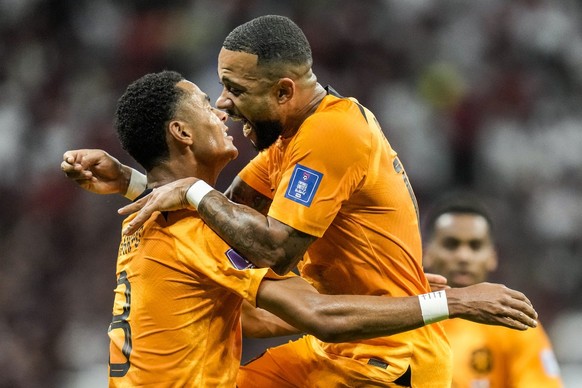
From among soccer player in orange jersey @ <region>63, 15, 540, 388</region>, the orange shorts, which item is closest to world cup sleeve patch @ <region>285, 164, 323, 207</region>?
soccer player in orange jersey @ <region>63, 15, 540, 388</region>

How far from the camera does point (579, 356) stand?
9.20 m

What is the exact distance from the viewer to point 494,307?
13.0ft

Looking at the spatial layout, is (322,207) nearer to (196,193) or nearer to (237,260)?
(237,260)

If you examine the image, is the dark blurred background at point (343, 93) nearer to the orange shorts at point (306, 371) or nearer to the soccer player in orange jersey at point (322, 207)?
the orange shorts at point (306, 371)


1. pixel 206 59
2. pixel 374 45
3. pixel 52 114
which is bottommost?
pixel 52 114

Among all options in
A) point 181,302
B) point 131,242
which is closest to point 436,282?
point 181,302

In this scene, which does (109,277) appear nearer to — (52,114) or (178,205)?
(52,114)

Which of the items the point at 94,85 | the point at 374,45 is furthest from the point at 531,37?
the point at 94,85

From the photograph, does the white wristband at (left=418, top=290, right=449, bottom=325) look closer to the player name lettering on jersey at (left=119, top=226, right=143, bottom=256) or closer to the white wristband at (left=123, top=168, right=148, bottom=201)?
the player name lettering on jersey at (left=119, top=226, right=143, bottom=256)

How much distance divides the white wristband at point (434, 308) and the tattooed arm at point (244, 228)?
0.51 meters

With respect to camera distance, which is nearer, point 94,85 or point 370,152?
point 370,152

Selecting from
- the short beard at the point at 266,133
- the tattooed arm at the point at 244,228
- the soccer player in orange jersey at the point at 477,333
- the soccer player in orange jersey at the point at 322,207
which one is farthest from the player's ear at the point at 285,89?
the soccer player in orange jersey at the point at 477,333

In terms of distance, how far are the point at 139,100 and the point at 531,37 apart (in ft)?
25.3

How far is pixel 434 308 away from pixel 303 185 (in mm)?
705
